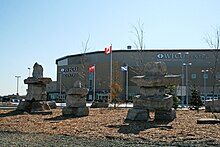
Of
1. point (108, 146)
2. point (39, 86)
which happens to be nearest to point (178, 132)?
point (108, 146)

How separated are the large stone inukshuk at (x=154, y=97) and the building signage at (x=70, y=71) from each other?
66.0 meters

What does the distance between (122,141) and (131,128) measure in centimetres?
220

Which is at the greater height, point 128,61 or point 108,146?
point 128,61

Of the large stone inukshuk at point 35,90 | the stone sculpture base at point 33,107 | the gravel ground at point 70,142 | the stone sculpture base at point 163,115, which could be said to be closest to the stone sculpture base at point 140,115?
the stone sculpture base at point 163,115

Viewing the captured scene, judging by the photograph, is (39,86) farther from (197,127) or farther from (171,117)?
(197,127)

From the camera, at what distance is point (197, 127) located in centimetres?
1059

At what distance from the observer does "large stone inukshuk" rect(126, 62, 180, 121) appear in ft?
40.8

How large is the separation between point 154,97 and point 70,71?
232 ft

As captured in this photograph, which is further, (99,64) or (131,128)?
(99,64)

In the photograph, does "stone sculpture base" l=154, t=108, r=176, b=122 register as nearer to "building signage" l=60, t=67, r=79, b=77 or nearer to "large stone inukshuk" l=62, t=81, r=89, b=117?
"large stone inukshuk" l=62, t=81, r=89, b=117

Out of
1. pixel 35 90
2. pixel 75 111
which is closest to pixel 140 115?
pixel 75 111

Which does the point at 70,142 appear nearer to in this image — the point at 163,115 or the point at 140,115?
the point at 140,115

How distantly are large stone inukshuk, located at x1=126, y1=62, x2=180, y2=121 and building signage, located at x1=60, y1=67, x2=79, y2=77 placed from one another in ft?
217

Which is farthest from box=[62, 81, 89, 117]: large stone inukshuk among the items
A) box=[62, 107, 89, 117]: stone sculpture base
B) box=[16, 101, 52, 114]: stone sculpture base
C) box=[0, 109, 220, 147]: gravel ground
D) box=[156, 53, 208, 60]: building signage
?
box=[156, 53, 208, 60]: building signage
